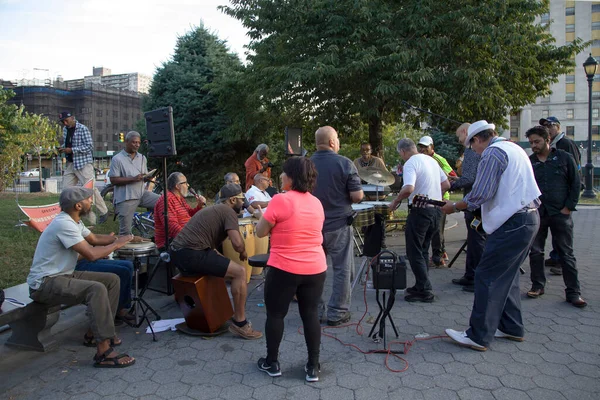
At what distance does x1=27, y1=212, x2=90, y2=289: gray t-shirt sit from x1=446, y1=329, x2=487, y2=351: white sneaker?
3.47 m

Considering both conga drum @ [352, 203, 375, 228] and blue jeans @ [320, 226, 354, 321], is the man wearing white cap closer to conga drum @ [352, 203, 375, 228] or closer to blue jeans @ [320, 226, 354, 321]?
blue jeans @ [320, 226, 354, 321]

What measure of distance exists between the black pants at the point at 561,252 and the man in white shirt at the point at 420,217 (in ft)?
4.14

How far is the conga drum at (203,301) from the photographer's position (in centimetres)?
468

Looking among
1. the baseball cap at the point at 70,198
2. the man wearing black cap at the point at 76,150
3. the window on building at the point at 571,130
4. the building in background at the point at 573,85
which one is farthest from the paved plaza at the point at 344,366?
the window on building at the point at 571,130

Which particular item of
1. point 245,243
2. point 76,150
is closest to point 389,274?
point 245,243

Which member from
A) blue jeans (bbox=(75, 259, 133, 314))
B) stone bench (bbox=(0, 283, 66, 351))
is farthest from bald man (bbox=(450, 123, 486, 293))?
stone bench (bbox=(0, 283, 66, 351))

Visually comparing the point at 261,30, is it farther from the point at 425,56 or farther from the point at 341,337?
the point at 341,337

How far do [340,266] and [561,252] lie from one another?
2.66m

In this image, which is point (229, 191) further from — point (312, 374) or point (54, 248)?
point (312, 374)

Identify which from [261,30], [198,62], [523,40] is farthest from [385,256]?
[198,62]

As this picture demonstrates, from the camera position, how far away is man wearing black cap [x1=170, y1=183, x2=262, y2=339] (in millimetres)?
4750

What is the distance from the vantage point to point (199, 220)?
486cm

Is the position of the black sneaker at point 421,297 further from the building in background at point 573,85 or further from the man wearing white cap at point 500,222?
the building in background at point 573,85

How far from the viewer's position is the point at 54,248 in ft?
13.7
